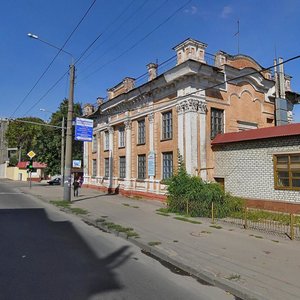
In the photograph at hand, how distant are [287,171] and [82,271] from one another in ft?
36.7

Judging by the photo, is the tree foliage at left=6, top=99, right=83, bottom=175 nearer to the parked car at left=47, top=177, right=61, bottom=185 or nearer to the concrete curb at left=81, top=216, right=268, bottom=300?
the parked car at left=47, top=177, right=61, bottom=185

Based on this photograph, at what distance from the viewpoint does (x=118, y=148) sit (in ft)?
90.8

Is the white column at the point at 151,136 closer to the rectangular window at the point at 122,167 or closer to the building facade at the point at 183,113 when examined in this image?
the building facade at the point at 183,113

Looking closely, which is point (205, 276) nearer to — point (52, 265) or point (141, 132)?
point (52, 265)

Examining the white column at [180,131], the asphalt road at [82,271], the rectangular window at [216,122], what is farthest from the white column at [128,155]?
the asphalt road at [82,271]

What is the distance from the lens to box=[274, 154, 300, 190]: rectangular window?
575 inches

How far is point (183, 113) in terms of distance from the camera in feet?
63.9

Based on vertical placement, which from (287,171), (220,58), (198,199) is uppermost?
(220,58)

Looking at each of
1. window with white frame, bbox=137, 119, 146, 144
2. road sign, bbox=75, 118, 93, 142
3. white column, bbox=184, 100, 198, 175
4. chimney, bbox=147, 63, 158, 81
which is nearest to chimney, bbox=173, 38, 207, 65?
white column, bbox=184, 100, 198, 175

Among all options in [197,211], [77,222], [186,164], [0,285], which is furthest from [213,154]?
[0,285]

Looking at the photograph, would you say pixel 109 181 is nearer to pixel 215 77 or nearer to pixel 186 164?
pixel 186 164

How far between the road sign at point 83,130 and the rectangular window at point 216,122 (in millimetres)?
7338

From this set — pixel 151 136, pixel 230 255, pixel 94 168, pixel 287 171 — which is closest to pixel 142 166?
pixel 151 136

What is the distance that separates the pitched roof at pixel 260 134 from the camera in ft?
48.2
